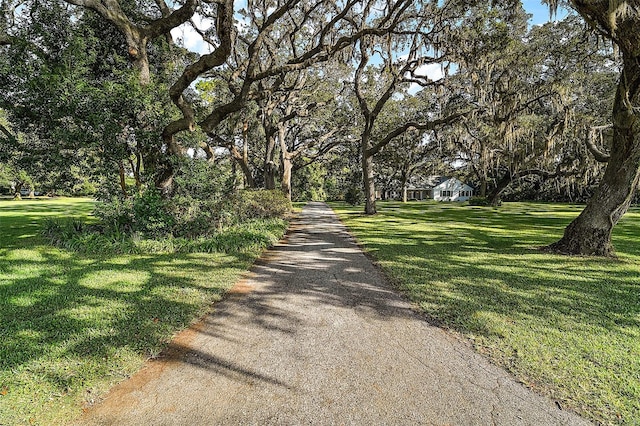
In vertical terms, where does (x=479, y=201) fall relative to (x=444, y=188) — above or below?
below

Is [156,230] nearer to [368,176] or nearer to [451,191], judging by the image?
[368,176]

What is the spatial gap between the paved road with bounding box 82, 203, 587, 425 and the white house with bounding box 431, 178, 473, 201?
2293 inches

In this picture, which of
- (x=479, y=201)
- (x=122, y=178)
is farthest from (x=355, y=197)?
(x=122, y=178)

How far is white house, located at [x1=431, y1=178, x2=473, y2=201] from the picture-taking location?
58.1 metres

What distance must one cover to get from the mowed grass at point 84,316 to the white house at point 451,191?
187 ft

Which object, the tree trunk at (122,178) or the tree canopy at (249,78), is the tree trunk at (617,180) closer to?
the tree canopy at (249,78)

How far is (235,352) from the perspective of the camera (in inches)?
120

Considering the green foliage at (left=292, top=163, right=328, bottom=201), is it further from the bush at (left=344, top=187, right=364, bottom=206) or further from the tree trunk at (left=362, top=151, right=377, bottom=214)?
the tree trunk at (left=362, top=151, right=377, bottom=214)

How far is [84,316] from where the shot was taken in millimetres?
3680

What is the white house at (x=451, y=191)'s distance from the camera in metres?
58.1

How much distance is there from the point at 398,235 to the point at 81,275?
8.63 meters

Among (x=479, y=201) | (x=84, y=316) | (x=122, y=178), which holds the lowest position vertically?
(x=84, y=316)

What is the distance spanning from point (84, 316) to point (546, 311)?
5664 millimetres

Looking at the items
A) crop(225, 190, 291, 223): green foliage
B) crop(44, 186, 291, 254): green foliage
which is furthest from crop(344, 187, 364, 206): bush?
crop(44, 186, 291, 254): green foliage
